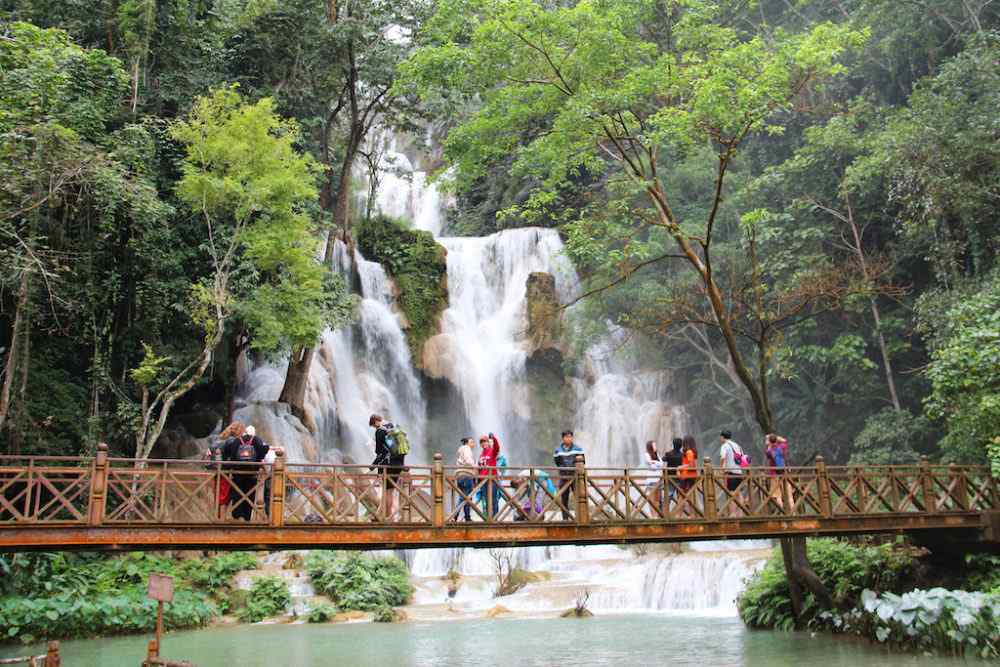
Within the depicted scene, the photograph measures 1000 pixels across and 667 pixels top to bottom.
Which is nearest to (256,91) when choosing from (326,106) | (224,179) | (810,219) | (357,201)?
(326,106)

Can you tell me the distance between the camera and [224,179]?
2141 cm

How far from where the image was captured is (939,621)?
494 inches

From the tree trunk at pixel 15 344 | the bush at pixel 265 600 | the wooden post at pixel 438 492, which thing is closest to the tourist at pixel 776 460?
the wooden post at pixel 438 492

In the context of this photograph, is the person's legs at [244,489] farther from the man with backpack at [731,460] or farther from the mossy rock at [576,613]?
the mossy rock at [576,613]

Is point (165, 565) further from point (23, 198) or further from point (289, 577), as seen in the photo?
point (23, 198)

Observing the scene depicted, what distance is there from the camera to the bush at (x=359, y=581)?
2064 centimetres

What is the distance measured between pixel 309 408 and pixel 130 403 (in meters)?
7.00

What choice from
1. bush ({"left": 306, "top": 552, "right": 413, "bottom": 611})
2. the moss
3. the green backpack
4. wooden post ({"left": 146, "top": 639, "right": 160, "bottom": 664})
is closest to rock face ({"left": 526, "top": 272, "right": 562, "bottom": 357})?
A: the moss

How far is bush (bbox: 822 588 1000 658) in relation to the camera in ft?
39.7

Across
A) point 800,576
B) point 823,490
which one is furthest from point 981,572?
point 823,490

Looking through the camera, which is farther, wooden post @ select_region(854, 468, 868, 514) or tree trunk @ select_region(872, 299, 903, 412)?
tree trunk @ select_region(872, 299, 903, 412)

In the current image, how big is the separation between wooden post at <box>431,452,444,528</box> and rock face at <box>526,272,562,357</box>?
20286mm

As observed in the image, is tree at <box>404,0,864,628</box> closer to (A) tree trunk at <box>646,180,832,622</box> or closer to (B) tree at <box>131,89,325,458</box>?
(A) tree trunk at <box>646,180,832,622</box>

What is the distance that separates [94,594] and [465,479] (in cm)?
973
